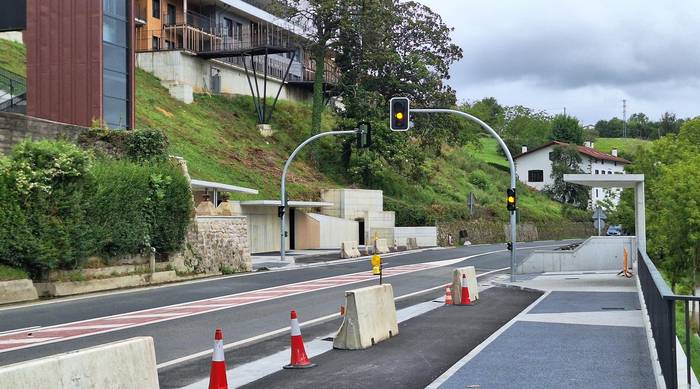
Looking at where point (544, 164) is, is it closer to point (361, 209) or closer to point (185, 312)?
point (361, 209)

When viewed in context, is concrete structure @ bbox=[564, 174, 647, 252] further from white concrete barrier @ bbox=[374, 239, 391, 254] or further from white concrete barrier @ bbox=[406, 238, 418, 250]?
white concrete barrier @ bbox=[406, 238, 418, 250]

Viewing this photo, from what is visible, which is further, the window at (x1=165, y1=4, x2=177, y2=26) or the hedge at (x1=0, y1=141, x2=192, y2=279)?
the window at (x1=165, y1=4, x2=177, y2=26)

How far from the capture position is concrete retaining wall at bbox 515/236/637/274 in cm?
3023

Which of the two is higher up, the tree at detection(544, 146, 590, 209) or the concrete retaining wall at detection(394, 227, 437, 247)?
the tree at detection(544, 146, 590, 209)

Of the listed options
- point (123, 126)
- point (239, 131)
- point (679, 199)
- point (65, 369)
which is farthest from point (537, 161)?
point (65, 369)

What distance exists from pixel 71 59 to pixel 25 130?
773 cm

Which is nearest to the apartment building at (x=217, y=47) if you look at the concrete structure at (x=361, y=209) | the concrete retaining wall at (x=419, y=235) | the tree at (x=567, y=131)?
the concrete structure at (x=361, y=209)

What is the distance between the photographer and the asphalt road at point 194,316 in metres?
13.7

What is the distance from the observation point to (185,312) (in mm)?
18641

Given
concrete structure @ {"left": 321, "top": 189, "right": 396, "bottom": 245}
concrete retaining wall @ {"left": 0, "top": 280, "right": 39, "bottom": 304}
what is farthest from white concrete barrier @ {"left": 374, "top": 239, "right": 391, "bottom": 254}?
concrete retaining wall @ {"left": 0, "top": 280, "right": 39, "bottom": 304}

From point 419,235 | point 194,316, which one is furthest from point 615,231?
point 194,316

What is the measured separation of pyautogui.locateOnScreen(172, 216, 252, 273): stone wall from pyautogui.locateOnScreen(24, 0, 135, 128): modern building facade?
21.0ft

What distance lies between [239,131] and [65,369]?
5127 cm

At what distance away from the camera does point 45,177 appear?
22453 millimetres
